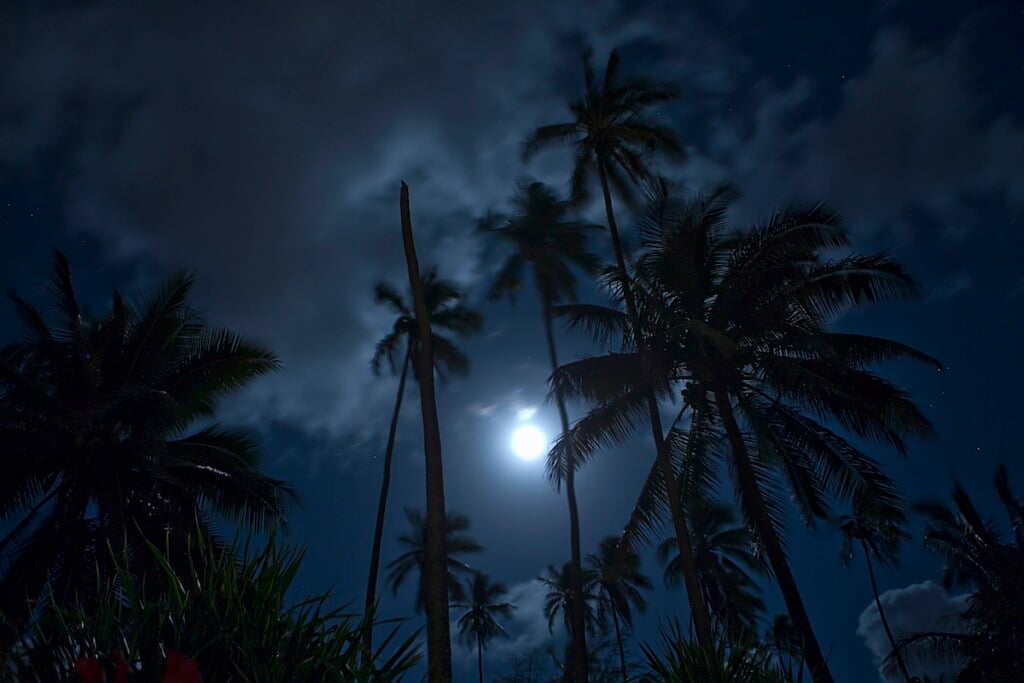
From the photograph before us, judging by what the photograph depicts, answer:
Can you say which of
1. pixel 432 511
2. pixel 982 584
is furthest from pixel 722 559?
pixel 432 511

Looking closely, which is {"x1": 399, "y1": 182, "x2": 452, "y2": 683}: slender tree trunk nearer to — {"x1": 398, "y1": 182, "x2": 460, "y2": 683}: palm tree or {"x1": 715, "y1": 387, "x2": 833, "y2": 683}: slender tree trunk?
{"x1": 398, "y1": 182, "x2": 460, "y2": 683}: palm tree

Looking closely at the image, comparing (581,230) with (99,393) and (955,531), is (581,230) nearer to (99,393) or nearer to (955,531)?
(99,393)

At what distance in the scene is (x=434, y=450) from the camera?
8.48 m

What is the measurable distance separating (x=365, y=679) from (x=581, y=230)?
A: 19.2m

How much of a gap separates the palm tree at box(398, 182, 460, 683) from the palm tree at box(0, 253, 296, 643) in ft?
16.9

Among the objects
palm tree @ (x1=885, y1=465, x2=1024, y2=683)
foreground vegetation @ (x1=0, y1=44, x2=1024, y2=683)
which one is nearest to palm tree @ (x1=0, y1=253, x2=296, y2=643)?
foreground vegetation @ (x1=0, y1=44, x2=1024, y2=683)

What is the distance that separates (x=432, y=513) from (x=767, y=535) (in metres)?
7.58

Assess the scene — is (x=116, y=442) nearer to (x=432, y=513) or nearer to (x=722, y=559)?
(x=432, y=513)

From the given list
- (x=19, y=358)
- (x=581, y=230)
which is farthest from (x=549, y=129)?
(x=19, y=358)

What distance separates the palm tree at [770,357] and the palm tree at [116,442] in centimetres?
731

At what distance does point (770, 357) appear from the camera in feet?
44.3

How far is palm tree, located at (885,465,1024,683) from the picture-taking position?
52.4 feet

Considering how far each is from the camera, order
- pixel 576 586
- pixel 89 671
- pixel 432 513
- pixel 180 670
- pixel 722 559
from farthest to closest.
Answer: pixel 722 559
pixel 576 586
pixel 432 513
pixel 180 670
pixel 89 671

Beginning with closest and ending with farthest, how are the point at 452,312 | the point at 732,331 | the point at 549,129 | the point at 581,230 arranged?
the point at 732,331 → the point at 549,129 → the point at 581,230 → the point at 452,312
